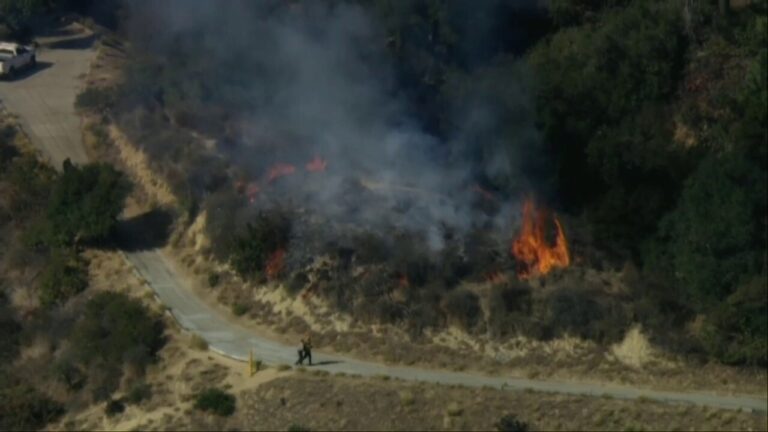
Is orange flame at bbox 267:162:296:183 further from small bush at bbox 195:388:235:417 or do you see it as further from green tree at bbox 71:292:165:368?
small bush at bbox 195:388:235:417


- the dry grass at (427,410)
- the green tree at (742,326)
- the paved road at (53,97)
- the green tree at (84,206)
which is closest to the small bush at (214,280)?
the green tree at (84,206)

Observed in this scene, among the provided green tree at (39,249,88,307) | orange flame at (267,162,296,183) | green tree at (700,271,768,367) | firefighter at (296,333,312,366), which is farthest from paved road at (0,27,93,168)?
green tree at (700,271,768,367)

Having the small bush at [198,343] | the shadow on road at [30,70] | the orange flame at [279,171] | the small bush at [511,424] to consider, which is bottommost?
the small bush at [511,424]

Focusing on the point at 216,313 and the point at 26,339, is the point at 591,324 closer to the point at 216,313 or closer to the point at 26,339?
the point at 216,313

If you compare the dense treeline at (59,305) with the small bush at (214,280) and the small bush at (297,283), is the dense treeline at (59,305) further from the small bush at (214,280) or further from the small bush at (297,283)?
the small bush at (297,283)

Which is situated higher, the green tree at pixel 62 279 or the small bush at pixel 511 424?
the green tree at pixel 62 279

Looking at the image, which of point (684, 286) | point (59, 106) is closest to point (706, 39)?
point (684, 286)

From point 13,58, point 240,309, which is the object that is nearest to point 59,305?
point 240,309
